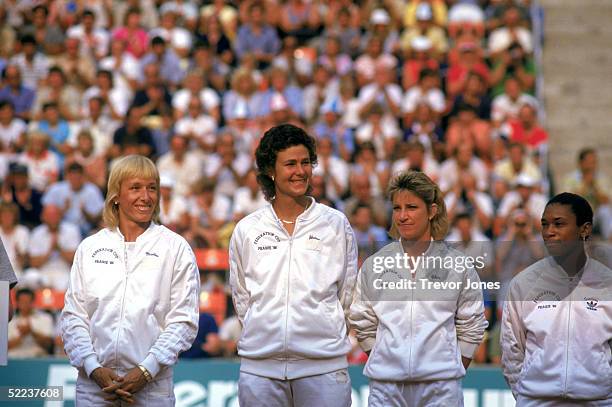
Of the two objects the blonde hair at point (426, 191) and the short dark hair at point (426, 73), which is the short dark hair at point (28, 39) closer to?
the short dark hair at point (426, 73)

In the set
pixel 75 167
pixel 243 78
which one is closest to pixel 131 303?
pixel 75 167

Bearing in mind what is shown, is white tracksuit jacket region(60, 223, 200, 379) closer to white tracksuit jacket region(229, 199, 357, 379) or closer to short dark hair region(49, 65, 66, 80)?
white tracksuit jacket region(229, 199, 357, 379)

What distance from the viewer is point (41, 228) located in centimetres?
1298

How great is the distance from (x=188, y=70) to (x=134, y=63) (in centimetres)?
78

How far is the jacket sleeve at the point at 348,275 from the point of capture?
22.0 ft

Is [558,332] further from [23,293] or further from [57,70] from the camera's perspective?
[57,70]

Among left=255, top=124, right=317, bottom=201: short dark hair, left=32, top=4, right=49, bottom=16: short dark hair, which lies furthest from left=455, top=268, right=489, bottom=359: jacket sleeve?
left=32, top=4, right=49, bottom=16: short dark hair

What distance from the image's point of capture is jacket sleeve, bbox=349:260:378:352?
6.67 m

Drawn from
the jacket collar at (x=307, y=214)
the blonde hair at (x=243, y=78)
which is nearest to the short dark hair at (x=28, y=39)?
the blonde hair at (x=243, y=78)

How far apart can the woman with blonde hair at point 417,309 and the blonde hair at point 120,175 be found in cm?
128

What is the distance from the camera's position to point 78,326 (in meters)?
6.56

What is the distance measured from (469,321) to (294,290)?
942 millimetres

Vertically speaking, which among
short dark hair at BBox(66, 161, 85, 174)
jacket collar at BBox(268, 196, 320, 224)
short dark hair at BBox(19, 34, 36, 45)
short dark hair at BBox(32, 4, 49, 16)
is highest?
short dark hair at BBox(32, 4, 49, 16)

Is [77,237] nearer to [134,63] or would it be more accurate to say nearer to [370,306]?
[134,63]
